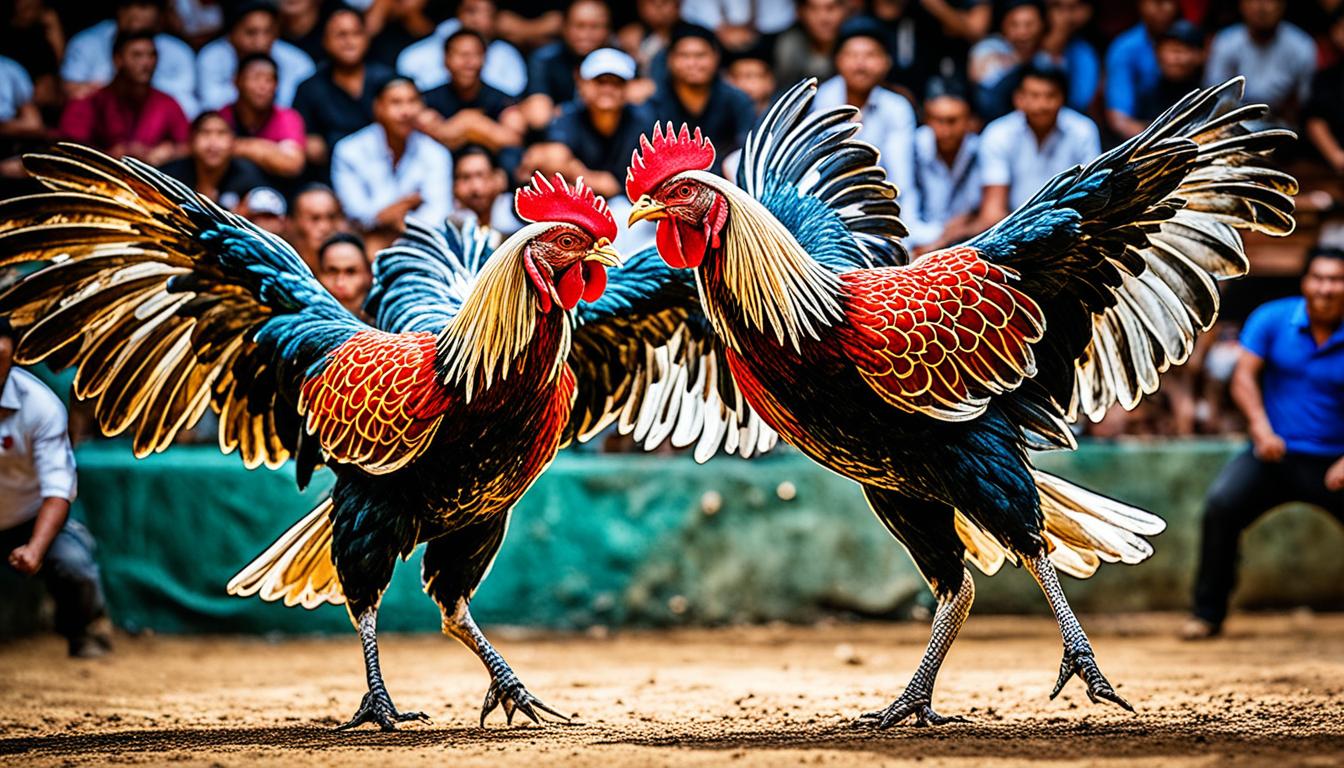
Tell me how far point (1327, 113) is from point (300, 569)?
6849 mm

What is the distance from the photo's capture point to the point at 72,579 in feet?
23.2

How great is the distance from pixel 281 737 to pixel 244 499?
316 cm

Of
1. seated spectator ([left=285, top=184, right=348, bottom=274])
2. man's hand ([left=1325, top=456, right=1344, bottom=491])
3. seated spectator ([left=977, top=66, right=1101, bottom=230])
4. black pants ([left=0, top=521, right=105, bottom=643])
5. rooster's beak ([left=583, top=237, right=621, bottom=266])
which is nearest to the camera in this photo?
rooster's beak ([left=583, top=237, right=621, bottom=266])

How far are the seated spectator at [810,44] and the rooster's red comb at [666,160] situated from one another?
456cm

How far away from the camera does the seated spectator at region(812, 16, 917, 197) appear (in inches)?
344

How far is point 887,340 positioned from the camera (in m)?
4.72

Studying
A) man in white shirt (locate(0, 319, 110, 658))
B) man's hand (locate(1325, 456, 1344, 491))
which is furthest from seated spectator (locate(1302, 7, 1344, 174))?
man in white shirt (locate(0, 319, 110, 658))

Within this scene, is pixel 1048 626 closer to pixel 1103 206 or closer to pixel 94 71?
pixel 1103 206

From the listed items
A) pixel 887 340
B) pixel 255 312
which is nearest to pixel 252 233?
pixel 255 312

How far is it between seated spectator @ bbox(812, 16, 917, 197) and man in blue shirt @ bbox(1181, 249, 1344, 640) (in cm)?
203

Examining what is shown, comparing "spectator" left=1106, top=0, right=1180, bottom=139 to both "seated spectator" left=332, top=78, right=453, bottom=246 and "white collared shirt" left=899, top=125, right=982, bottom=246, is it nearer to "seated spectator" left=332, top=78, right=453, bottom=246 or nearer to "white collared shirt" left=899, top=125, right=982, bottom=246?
"white collared shirt" left=899, top=125, right=982, bottom=246

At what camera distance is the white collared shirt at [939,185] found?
8688 mm

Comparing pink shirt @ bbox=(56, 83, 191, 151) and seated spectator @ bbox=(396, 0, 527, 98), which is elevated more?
seated spectator @ bbox=(396, 0, 527, 98)

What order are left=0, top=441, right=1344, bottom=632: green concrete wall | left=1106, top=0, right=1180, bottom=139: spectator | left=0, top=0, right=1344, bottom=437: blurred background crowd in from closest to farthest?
left=0, top=441, right=1344, bottom=632: green concrete wall → left=0, top=0, right=1344, bottom=437: blurred background crowd → left=1106, top=0, right=1180, bottom=139: spectator
